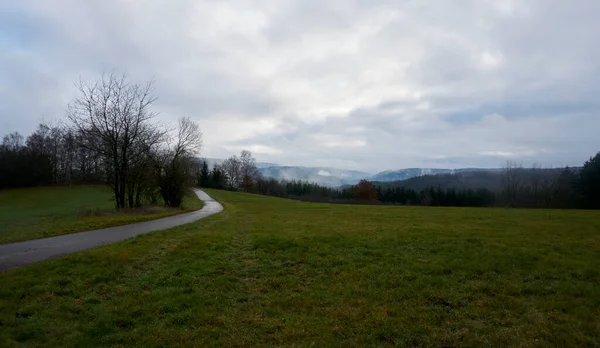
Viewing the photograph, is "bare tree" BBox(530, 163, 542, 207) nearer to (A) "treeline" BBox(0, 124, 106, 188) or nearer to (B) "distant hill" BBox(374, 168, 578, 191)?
(B) "distant hill" BBox(374, 168, 578, 191)

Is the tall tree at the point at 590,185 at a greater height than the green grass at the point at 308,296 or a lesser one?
greater

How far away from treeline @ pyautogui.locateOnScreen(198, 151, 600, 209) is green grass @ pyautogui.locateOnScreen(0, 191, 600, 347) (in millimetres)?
49392

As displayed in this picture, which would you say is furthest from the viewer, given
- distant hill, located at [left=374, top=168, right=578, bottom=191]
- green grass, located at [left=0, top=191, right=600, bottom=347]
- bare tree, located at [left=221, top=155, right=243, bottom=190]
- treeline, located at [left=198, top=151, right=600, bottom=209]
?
bare tree, located at [left=221, top=155, right=243, bottom=190]

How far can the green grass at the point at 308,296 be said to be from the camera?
195 inches

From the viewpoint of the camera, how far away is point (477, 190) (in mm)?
79125

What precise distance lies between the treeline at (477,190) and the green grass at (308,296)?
162 ft

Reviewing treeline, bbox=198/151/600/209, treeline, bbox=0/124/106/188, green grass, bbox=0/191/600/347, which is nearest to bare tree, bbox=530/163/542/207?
treeline, bbox=198/151/600/209

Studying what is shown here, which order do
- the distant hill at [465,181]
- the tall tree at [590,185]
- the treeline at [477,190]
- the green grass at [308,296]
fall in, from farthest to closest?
the distant hill at [465,181] < the treeline at [477,190] < the tall tree at [590,185] < the green grass at [308,296]

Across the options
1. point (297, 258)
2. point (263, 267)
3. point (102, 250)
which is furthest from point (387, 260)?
point (102, 250)

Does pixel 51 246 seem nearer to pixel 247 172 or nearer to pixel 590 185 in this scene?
pixel 590 185

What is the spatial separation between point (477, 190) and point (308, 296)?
3292 inches

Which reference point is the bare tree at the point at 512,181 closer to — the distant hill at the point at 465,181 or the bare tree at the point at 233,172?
the distant hill at the point at 465,181

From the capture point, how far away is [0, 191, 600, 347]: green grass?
4953 millimetres

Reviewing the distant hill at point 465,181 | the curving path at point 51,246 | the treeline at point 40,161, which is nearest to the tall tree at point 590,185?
the distant hill at point 465,181
